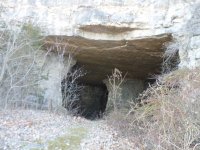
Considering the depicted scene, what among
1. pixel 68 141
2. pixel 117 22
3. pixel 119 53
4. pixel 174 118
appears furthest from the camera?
pixel 119 53

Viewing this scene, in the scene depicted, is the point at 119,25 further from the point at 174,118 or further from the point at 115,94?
the point at 174,118

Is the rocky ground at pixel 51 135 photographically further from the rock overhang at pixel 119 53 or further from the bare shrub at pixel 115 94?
the rock overhang at pixel 119 53

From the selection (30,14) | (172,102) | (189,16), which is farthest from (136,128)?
(30,14)

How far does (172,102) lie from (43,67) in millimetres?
6966

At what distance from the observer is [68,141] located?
7.01 m

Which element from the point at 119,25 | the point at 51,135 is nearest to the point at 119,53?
the point at 119,25

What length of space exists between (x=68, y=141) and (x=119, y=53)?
5690 mm

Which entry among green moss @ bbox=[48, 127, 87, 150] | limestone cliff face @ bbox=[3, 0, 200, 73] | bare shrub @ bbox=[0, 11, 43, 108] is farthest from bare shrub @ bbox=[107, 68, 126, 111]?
green moss @ bbox=[48, 127, 87, 150]

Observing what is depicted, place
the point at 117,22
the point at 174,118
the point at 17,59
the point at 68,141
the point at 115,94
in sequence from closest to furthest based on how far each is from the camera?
1. the point at 174,118
2. the point at 68,141
3. the point at 117,22
4. the point at 17,59
5. the point at 115,94

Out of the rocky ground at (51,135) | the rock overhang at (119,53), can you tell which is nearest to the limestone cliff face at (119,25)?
the rock overhang at (119,53)

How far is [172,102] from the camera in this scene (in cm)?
634

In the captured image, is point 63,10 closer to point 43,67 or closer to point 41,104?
point 43,67

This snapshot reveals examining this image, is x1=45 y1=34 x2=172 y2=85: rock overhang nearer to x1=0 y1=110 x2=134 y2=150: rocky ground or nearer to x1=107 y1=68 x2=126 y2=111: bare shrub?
x1=107 y1=68 x2=126 y2=111: bare shrub

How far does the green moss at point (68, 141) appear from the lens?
6.72m
